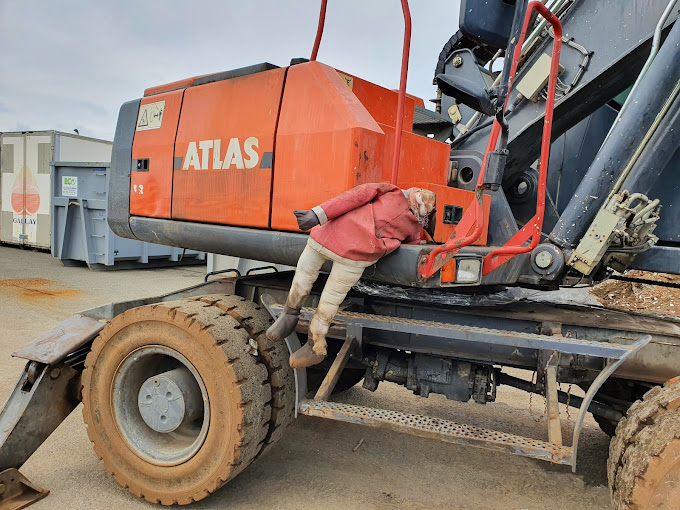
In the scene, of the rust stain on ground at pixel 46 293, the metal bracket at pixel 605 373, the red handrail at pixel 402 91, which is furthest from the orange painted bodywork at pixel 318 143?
the rust stain on ground at pixel 46 293

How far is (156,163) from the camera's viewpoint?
13.0 ft

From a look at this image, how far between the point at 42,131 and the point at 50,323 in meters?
8.70

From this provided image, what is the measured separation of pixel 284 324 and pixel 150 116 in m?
2.04

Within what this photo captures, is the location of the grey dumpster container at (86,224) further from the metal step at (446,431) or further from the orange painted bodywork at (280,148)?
the metal step at (446,431)

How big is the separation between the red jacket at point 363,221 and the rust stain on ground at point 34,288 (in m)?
8.08

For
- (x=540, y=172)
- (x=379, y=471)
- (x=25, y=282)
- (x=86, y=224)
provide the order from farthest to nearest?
(x=86, y=224)
(x=25, y=282)
(x=379, y=471)
(x=540, y=172)

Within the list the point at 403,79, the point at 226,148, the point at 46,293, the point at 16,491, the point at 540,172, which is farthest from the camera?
the point at 46,293

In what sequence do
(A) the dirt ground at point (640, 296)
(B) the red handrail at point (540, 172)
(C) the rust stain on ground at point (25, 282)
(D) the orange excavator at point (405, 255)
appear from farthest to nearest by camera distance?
(C) the rust stain on ground at point (25, 282) → (A) the dirt ground at point (640, 296) → (D) the orange excavator at point (405, 255) → (B) the red handrail at point (540, 172)

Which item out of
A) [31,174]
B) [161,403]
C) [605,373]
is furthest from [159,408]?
[31,174]

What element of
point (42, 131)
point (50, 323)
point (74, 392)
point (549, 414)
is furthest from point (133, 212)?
point (42, 131)

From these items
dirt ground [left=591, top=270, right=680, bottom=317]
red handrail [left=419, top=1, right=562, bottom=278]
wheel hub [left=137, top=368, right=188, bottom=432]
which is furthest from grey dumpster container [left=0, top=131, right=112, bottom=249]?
red handrail [left=419, top=1, right=562, bottom=278]

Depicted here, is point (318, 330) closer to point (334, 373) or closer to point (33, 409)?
point (334, 373)

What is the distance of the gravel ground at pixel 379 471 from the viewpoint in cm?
349

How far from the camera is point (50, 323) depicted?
735 centimetres
